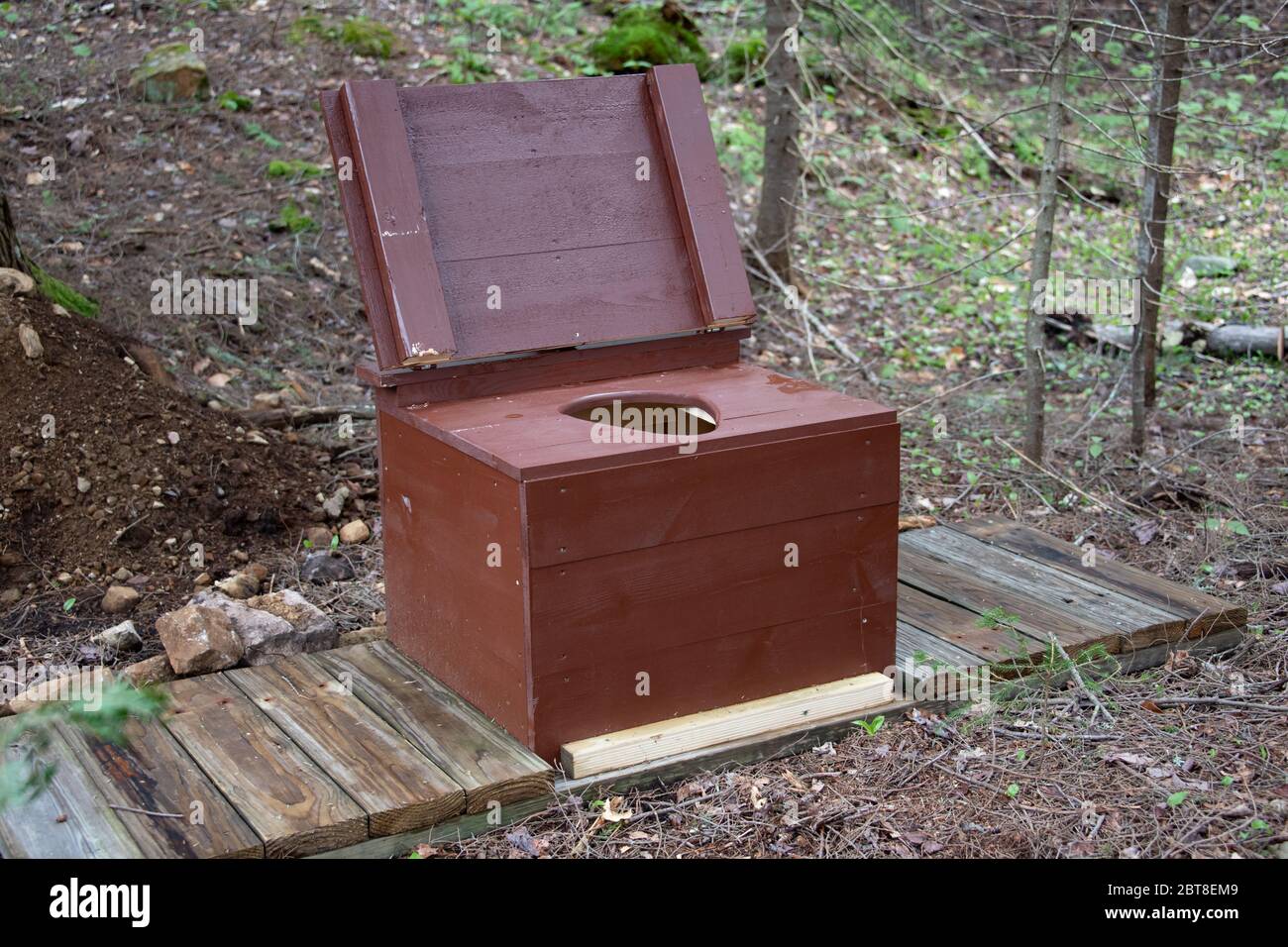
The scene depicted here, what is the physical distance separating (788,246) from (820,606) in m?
4.40

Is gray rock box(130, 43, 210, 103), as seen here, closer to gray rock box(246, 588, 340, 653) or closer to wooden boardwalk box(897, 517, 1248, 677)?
gray rock box(246, 588, 340, 653)

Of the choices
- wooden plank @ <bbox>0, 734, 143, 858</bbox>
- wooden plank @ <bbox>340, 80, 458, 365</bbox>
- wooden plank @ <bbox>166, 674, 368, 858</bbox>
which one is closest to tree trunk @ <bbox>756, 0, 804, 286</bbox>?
wooden plank @ <bbox>340, 80, 458, 365</bbox>

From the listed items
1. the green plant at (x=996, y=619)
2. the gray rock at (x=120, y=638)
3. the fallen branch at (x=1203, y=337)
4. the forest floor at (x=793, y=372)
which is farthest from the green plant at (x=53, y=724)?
the fallen branch at (x=1203, y=337)

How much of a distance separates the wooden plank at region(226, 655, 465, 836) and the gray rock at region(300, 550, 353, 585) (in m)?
0.79

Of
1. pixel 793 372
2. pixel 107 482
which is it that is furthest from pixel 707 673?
pixel 793 372

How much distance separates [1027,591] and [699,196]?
63.1 inches

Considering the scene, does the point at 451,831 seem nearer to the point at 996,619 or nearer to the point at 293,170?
the point at 996,619

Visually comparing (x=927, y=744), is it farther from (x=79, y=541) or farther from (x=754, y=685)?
(x=79, y=541)

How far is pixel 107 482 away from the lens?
14.2 ft

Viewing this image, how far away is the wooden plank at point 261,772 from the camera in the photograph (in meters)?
2.62

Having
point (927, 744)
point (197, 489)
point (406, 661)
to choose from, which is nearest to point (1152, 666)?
point (927, 744)

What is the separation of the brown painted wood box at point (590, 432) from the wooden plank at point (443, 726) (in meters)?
0.06

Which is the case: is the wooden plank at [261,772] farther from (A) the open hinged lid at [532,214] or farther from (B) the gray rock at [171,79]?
(B) the gray rock at [171,79]

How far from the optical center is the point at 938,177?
8.95 m
